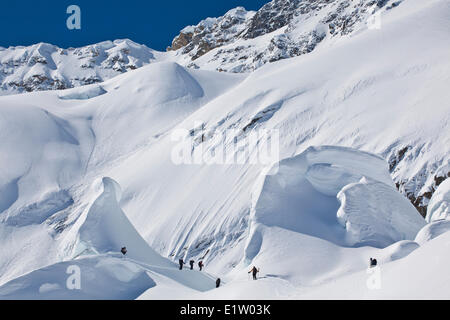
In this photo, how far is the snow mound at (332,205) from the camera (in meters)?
22.5

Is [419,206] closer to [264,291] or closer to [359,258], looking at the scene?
[359,258]

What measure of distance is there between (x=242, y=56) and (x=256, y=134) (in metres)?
60.9

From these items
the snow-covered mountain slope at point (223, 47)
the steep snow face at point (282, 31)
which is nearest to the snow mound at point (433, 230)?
the snow-covered mountain slope at point (223, 47)

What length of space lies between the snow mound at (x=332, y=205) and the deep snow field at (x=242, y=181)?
7cm

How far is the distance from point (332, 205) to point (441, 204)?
5442 mm

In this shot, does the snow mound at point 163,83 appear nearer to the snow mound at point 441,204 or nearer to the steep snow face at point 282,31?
the steep snow face at point 282,31

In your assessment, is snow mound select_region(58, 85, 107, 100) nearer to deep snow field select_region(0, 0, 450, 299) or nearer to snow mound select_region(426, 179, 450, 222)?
deep snow field select_region(0, 0, 450, 299)

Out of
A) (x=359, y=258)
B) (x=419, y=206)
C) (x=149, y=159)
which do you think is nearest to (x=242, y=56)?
(x=149, y=159)

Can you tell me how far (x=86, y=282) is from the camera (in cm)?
1848

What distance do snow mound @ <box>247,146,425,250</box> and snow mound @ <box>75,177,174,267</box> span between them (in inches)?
255

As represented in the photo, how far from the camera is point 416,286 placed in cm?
1048

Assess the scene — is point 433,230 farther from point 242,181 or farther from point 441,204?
point 242,181

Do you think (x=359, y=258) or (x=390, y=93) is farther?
(x=390, y=93)

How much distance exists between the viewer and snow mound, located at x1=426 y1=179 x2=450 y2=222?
24731 mm
